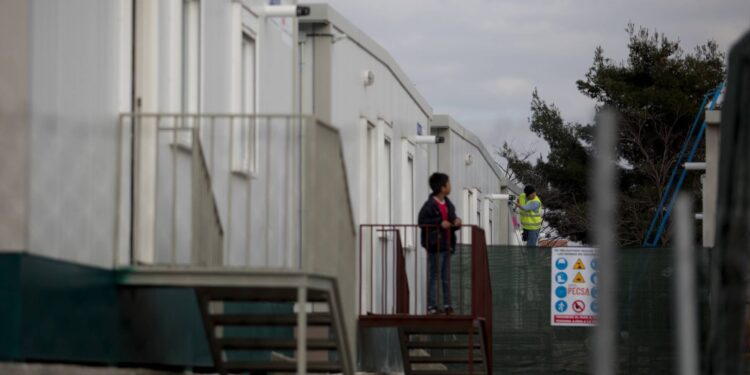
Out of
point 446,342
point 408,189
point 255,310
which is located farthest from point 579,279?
point 255,310

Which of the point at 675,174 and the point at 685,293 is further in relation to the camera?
the point at 675,174

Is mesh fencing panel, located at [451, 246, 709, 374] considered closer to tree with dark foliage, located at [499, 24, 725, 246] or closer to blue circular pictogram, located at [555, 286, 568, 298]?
blue circular pictogram, located at [555, 286, 568, 298]

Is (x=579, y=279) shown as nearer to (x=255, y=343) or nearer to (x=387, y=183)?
(x=387, y=183)

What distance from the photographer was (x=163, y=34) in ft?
41.8

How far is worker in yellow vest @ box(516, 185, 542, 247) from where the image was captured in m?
28.3

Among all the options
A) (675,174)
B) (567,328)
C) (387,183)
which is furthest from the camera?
(675,174)

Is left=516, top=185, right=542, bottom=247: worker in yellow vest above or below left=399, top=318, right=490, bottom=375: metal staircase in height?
above

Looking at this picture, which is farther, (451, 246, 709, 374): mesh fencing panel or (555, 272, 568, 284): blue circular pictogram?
(555, 272, 568, 284): blue circular pictogram

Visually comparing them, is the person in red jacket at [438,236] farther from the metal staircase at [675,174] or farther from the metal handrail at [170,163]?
the metal staircase at [675,174]

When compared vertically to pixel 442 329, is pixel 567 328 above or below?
below

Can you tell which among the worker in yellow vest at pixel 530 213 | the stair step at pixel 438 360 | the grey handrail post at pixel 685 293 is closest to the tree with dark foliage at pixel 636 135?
the worker in yellow vest at pixel 530 213

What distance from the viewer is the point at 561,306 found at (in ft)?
81.9

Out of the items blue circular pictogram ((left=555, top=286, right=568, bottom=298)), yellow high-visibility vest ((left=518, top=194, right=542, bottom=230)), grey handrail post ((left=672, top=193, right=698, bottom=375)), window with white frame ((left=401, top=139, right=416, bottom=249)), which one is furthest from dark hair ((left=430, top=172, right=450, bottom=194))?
grey handrail post ((left=672, top=193, right=698, bottom=375))

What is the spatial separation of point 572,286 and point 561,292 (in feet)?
0.65
